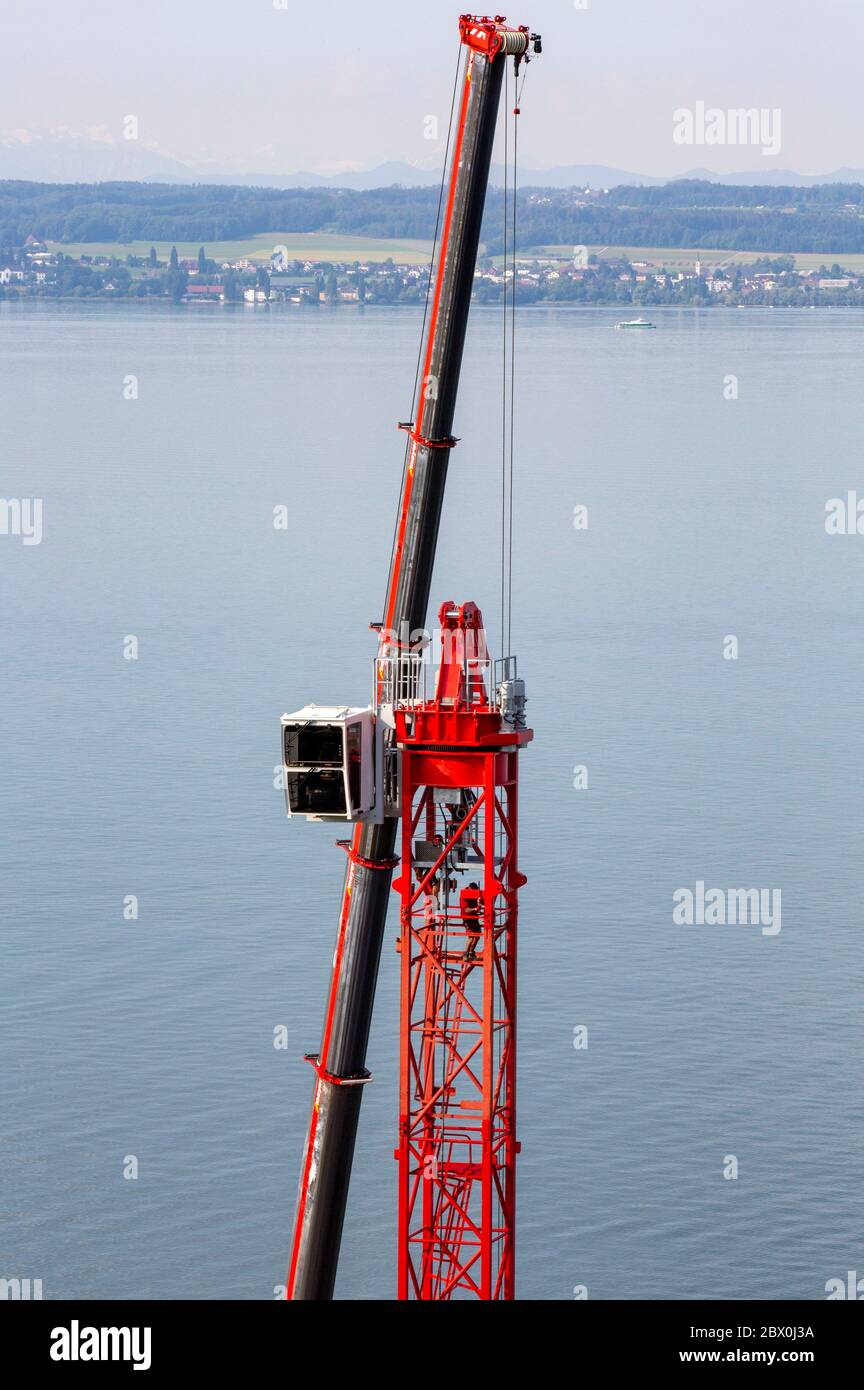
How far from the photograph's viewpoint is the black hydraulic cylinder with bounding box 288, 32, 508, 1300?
48281 mm

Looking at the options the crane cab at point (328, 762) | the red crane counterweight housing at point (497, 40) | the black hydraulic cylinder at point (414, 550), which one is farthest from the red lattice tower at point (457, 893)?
the red crane counterweight housing at point (497, 40)

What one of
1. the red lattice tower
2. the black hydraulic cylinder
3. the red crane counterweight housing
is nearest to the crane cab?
the red lattice tower

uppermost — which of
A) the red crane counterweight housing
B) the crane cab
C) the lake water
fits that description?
the red crane counterweight housing

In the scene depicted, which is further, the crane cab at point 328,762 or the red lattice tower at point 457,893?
the red lattice tower at point 457,893

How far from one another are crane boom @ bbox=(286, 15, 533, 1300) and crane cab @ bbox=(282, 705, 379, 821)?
2.73m

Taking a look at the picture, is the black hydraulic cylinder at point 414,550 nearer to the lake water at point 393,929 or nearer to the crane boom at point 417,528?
the crane boom at point 417,528

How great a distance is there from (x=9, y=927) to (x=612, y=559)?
80883mm

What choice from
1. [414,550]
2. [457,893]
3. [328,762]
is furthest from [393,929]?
[328,762]

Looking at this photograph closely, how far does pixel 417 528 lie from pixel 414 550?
1.37 ft

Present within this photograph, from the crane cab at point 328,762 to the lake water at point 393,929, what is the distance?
22808mm

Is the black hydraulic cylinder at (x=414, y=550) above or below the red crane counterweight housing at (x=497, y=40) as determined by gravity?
below

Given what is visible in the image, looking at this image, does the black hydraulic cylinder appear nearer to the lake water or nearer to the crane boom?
the crane boom

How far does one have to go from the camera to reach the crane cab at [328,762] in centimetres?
4500
